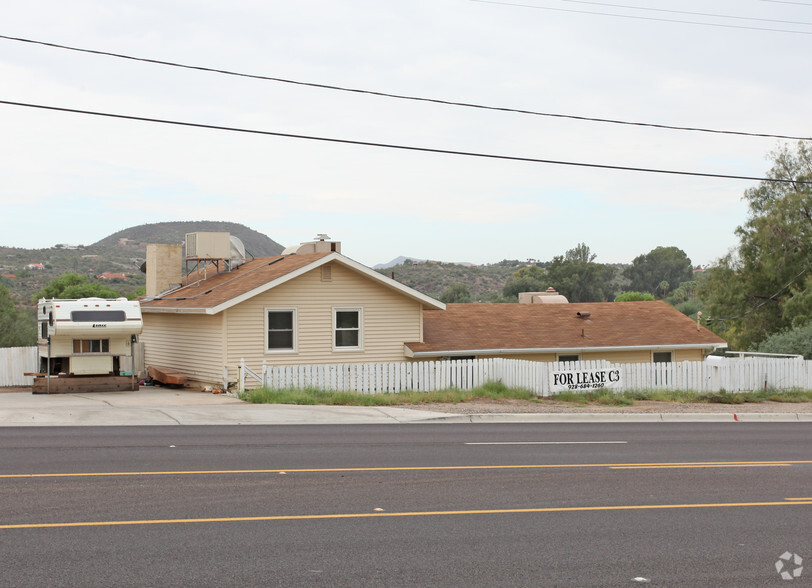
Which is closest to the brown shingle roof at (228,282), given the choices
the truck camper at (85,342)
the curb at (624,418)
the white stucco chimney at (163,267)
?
the white stucco chimney at (163,267)

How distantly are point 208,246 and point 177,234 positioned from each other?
9860cm

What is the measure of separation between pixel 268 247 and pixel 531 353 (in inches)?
4296

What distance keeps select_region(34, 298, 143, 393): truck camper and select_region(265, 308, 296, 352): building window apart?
12.8ft

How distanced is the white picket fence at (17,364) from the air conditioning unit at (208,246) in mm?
6488

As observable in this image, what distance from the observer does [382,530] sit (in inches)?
340

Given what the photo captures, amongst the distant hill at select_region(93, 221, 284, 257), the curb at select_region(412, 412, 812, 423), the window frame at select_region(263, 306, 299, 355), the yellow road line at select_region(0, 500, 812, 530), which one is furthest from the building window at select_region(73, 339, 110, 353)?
the distant hill at select_region(93, 221, 284, 257)

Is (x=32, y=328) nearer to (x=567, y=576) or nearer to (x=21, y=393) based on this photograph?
(x=21, y=393)

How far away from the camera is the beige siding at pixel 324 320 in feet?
84.9

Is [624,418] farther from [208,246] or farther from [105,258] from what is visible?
[105,258]

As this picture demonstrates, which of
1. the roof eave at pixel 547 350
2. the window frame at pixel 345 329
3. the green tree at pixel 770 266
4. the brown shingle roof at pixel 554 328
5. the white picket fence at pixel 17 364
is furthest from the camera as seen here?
the green tree at pixel 770 266

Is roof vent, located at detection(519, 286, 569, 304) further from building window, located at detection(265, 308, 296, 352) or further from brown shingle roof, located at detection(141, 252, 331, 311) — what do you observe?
building window, located at detection(265, 308, 296, 352)

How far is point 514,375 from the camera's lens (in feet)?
86.0

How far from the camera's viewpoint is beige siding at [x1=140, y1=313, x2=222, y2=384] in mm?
26094

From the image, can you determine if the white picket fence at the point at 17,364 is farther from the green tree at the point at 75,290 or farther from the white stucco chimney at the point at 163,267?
the green tree at the point at 75,290
